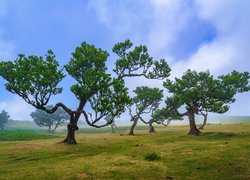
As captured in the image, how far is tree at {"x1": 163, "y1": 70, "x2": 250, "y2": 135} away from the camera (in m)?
59.4

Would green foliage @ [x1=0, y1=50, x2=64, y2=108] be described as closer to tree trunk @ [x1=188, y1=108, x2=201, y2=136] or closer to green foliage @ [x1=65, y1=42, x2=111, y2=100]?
green foliage @ [x1=65, y1=42, x2=111, y2=100]

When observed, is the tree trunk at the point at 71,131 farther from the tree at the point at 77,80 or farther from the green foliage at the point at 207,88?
the green foliage at the point at 207,88

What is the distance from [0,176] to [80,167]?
6.65 m

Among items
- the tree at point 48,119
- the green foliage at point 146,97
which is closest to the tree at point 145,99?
the green foliage at point 146,97

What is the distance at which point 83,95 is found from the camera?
163 feet

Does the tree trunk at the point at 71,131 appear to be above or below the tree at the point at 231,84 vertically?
below


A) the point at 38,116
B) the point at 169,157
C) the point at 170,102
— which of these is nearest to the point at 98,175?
the point at 169,157

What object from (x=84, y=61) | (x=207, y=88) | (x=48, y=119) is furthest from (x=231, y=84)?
(x=48, y=119)

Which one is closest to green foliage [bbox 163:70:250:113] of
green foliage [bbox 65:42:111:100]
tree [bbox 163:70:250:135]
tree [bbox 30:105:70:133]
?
tree [bbox 163:70:250:135]

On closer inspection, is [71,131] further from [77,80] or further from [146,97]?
[146,97]

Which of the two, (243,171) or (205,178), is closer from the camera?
(205,178)

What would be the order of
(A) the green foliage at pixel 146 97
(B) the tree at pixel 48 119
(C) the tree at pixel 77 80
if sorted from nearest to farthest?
(C) the tree at pixel 77 80
(A) the green foliage at pixel 146 97
(B) the tree at pixel 48 119

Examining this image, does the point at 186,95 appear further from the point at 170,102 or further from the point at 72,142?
the point at 72,142

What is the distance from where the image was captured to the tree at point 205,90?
59375 millimetres
